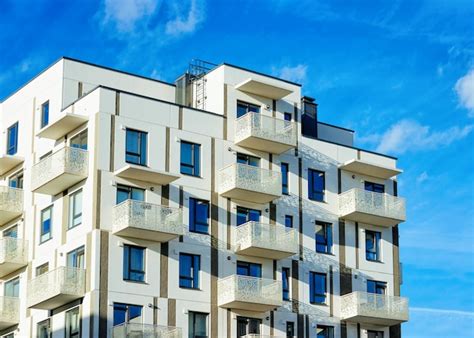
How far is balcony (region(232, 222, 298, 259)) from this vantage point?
68625mm

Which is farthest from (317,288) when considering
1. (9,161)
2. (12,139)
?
(12,139)

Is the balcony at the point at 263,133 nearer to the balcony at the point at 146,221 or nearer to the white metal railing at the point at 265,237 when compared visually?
the white metal railing at the point at 265,237

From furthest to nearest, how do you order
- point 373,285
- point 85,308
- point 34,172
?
1. point 373,285
2. point 34,172
3. point 85,308

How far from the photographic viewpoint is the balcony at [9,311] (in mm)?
69625

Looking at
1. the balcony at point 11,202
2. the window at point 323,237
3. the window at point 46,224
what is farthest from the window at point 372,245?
the balcony at point 11,202

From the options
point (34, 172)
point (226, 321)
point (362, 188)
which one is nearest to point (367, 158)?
point (362, 188)

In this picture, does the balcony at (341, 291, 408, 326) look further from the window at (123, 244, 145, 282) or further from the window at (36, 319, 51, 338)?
the window at (36, 319, 51, 338)

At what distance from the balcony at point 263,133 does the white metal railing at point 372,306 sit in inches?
352

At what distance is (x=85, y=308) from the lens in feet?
211

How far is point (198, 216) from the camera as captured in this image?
68.6m

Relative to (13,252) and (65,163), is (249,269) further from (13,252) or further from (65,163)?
(13,252)

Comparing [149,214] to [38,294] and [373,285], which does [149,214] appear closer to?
[38,294]

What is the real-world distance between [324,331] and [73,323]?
1441 centimetres

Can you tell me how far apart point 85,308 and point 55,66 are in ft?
46.1
